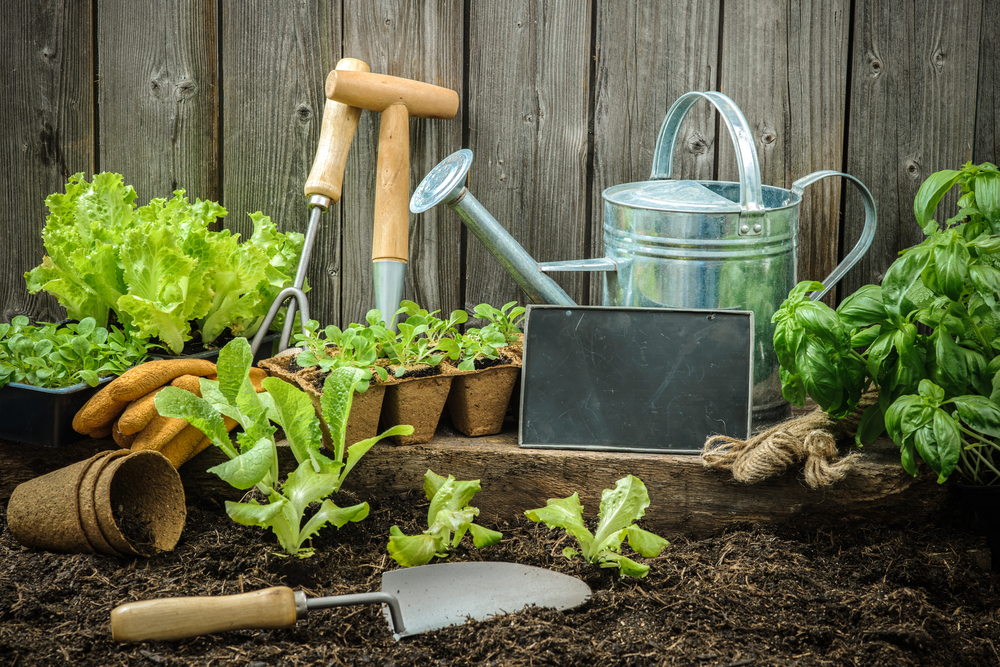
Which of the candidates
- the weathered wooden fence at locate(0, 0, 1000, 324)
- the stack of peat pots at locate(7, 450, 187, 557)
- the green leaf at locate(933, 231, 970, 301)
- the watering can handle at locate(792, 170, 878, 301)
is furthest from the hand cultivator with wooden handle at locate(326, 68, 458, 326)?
the green leaf at locate(933, 231, 970, 301)

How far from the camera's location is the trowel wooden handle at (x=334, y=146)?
1696 millimetres

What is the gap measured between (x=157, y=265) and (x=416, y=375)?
0.55 m

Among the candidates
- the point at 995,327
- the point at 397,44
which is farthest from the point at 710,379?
the point at 397,44

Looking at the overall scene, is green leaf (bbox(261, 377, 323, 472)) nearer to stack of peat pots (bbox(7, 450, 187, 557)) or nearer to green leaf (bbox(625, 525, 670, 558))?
stack of peat pots (bbox(7, 450, 187, 557))

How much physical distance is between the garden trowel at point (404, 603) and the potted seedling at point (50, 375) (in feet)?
1.74

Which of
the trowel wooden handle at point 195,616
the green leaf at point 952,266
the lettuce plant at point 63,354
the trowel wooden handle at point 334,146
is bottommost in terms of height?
the trowel wooden handle at point 195,616

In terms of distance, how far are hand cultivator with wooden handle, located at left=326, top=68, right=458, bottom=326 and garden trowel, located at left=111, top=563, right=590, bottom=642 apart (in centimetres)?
64

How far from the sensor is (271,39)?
1.80 m

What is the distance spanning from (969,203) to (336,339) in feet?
3.76

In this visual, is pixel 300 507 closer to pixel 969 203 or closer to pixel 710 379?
pixel 710 379

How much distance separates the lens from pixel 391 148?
1695 mm

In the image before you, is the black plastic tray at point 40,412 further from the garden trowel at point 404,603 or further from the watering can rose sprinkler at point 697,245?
the watering can rose sprinkler at point 697,245

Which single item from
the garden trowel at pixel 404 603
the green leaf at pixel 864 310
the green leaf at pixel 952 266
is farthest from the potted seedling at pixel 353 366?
the green leaf at pixel 952 266

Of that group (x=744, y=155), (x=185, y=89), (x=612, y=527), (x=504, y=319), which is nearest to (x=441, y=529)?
(x=612, y=527)
